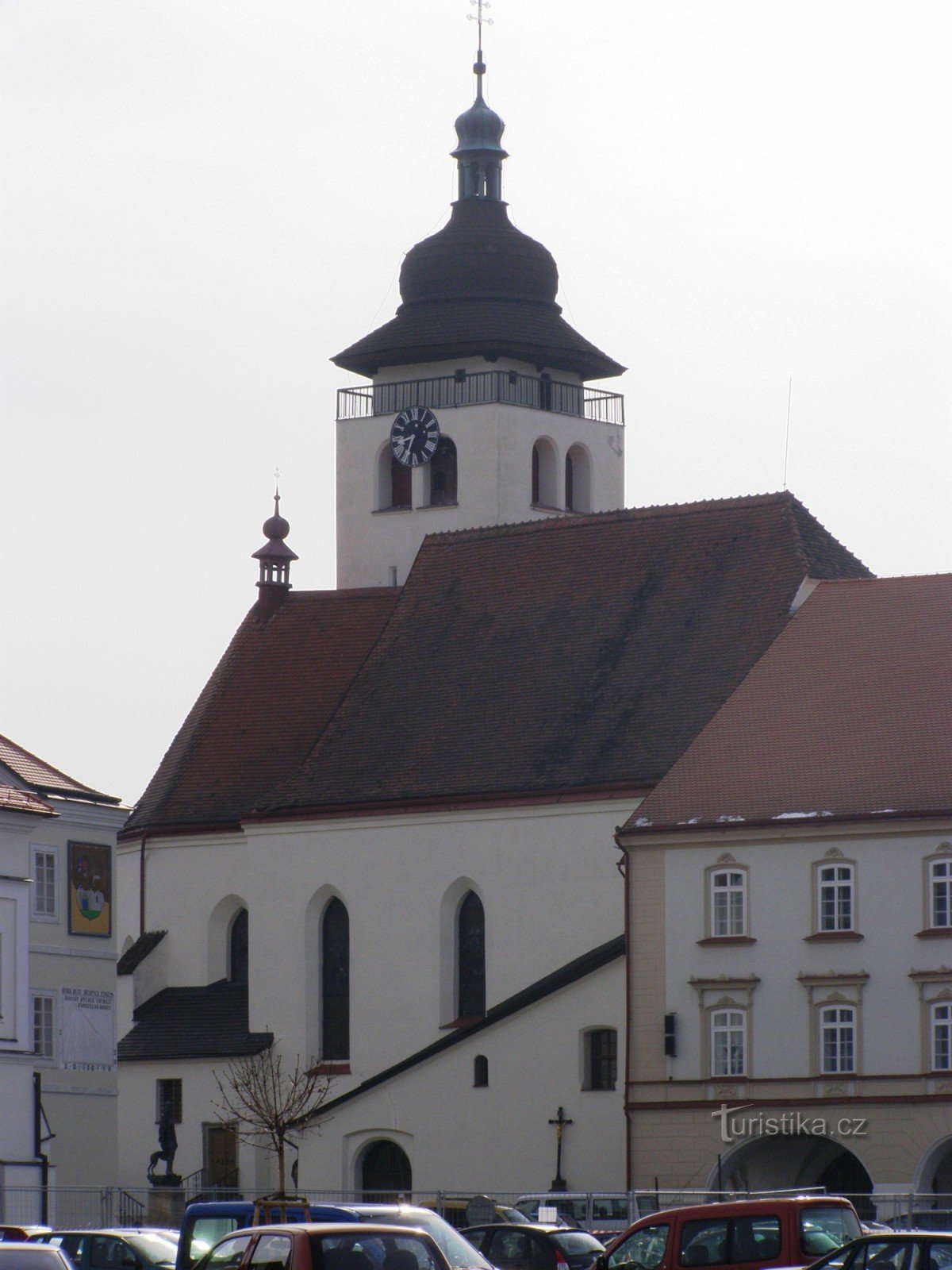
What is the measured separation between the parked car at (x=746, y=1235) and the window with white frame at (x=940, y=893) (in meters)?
21.7

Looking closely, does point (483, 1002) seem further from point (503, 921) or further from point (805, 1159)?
point (805, 1159)

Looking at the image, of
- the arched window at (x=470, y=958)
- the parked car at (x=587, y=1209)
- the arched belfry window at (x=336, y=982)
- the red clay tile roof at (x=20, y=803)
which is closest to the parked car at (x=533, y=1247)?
the parked car at (x=587, y=1209)

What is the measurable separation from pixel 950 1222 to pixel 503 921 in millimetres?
18963

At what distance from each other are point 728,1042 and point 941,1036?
3824 millimetres

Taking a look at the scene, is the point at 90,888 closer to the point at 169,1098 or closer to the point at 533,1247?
the point at 169,1098

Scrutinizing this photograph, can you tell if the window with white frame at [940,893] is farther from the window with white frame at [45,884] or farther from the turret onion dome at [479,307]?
the turret onion dome at [479,307]

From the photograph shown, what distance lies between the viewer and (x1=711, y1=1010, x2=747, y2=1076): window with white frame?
52.4 metres

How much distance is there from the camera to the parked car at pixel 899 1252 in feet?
84.0

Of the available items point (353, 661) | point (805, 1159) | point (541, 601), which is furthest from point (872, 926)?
point (353, 661)

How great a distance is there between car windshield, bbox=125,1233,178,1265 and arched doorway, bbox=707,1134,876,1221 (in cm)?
1974

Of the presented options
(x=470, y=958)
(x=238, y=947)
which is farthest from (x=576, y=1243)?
(x=238, y=947)

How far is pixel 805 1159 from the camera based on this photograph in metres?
52.7

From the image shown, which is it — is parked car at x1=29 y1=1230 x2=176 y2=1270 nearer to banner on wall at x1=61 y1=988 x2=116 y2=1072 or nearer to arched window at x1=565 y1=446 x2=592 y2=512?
banner on wall at x1=61 y1=988 x2=116 y2=1072

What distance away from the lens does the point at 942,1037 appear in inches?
1997
